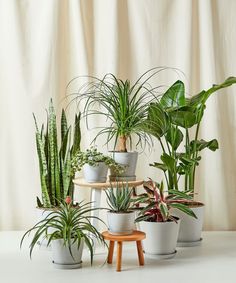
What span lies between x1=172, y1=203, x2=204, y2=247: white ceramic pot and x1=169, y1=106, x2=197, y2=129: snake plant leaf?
0.42m

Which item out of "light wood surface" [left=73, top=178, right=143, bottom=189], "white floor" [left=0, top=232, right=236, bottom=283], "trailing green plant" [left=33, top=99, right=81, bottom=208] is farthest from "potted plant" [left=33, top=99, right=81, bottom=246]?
"white floor" [left=0, top=232, right=236, bottom=283]

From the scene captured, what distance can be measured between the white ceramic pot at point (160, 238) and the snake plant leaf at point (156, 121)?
0.47 metres

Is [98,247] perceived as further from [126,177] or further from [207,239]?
[207,239]

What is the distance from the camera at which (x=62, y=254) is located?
8.61 ft

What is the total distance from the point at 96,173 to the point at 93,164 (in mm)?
46

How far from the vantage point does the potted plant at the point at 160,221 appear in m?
2.78

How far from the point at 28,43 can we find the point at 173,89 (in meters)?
0.86

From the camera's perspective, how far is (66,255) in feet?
8.61

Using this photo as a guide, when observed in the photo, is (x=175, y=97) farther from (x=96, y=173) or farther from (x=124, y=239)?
(x=124, y=239)

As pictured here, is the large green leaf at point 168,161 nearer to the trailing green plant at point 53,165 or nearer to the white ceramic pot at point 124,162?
the white ceramic pot at point 124,162

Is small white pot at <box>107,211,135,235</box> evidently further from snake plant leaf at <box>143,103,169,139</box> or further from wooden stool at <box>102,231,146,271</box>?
snake plant leaf at <box>143,103,169,139</box>

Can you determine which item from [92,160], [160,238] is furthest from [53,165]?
[160,238]

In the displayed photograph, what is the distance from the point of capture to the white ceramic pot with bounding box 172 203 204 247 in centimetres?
307

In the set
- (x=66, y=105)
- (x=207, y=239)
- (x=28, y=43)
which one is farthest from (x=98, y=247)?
(x=28, y=43)
